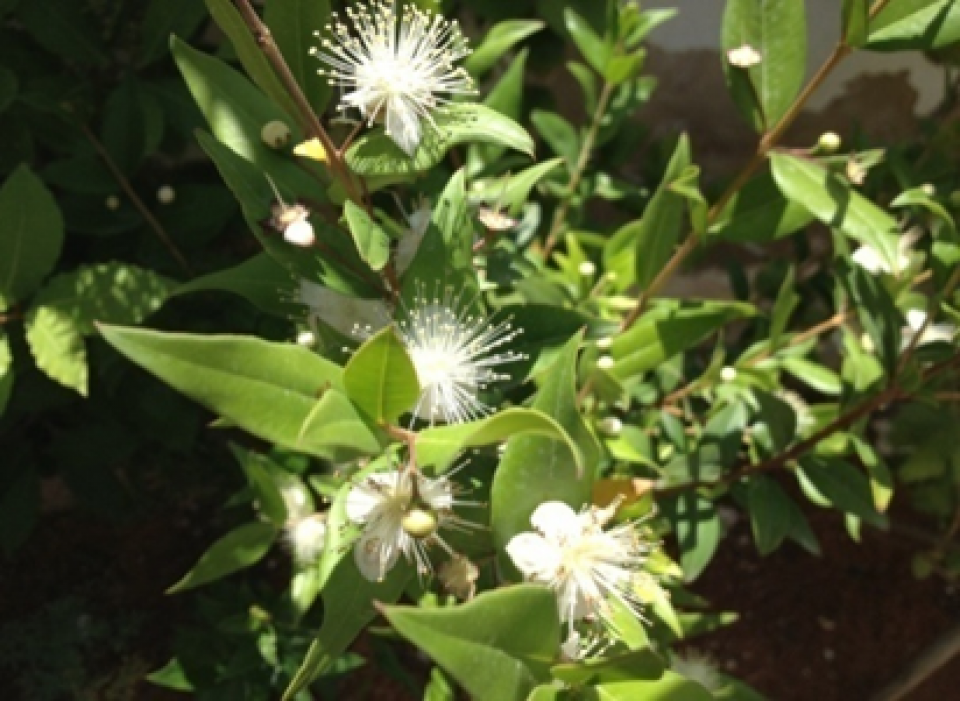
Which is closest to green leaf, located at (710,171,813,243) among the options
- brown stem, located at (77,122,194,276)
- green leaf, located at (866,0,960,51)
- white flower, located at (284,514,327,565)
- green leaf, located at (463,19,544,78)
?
green leaf, located at (866,0,960,51)

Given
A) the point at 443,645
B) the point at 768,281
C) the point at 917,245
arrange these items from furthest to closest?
the point at 768,281 → the point at 917,245 → the point at 443,645

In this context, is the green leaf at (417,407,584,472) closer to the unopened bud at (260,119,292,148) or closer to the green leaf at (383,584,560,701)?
the green leaf at (383,584,560,701)

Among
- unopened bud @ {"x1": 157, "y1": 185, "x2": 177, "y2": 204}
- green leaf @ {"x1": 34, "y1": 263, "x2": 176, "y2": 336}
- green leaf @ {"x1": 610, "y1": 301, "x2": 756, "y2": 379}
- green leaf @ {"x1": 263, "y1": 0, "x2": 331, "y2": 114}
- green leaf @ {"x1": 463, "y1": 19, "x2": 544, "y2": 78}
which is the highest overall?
green leaf @ {"x1": 463, "y1": 19, "x2": 544, "y2": 78}

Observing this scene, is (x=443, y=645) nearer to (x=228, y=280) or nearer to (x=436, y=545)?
(x=436, y=545)

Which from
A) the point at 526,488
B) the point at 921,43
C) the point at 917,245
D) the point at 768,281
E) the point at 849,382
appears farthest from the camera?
the point at 768,281

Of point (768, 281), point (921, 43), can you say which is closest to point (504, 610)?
point (921, 43)

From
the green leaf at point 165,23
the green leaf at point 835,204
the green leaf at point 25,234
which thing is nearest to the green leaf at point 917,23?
the green leaf at point 835,204

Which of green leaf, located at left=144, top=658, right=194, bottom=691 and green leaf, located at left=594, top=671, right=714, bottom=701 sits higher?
green leaf, located at left=144, top=658, right=194, bottom=691
